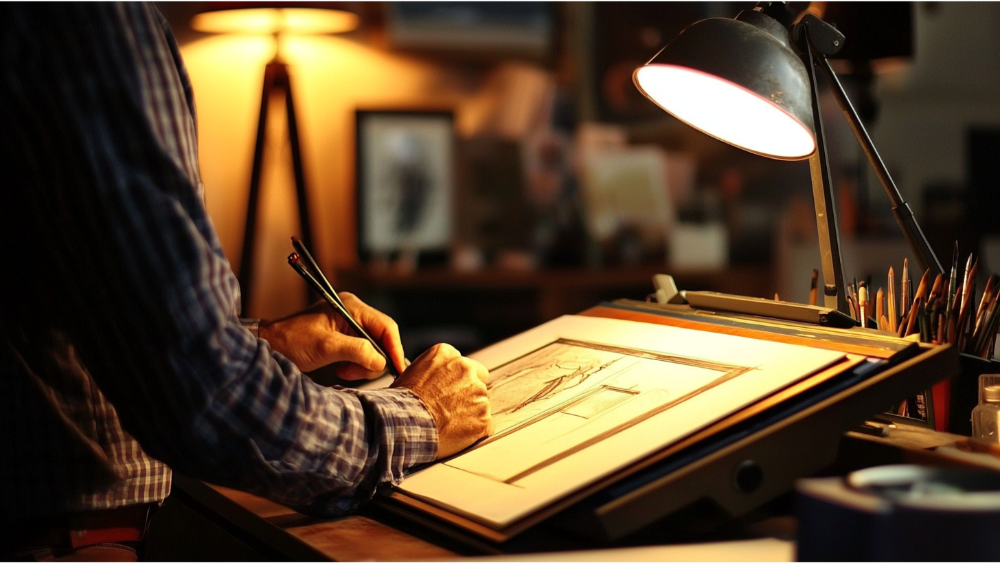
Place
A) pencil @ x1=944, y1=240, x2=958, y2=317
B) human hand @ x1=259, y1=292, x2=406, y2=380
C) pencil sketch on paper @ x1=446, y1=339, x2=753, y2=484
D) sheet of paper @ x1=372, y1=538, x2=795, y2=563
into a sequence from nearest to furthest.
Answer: sheet of paper @ x1=372, y1=538, x2=795, y2=563 → pencil sketch on paper @ x1=446, y1=339, x2=753, y2=484 → pencil @ x1=944, y1=240, x2=958, y2=317 → human hand @ x1=259, y1=292, x2=406, y2=380

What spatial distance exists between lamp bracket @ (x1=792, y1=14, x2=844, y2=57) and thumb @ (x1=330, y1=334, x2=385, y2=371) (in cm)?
58

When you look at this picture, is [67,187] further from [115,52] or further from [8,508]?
[8,508]

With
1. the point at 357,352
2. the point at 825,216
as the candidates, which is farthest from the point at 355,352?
the point at 825,216

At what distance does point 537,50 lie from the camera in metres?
3.34

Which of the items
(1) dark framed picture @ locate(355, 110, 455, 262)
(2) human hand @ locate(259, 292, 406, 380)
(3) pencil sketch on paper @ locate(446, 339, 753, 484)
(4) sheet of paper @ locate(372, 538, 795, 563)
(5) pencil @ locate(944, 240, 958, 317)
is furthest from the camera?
(1) dark framed picture @ locate(355, 110, 455, 262)

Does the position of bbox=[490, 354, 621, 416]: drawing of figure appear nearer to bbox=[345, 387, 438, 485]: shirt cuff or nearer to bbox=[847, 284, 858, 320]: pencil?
bbox=[345, 387, 438, 485]: shirt cuff

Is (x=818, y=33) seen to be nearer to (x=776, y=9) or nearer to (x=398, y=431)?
(x=776, y=9)

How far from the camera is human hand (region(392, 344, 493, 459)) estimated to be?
930mm

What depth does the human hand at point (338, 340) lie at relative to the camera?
3.58 feet

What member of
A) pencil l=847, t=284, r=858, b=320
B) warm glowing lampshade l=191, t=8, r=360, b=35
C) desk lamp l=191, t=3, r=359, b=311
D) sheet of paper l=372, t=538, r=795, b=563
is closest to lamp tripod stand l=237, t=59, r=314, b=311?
desk lamp l=191, t=3, r=359, b=311

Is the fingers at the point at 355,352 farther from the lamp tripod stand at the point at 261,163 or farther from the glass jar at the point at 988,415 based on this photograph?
the lamp tripod stand at the point at 261,163

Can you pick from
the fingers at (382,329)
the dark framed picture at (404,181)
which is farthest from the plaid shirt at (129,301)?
the dark framed picture at (404,181)

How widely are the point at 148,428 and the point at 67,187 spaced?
0.68 ft

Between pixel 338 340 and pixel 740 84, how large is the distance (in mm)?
522
